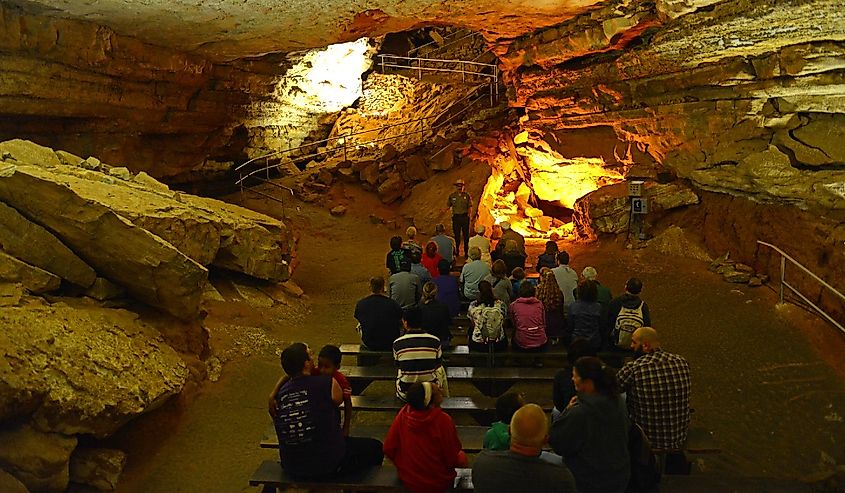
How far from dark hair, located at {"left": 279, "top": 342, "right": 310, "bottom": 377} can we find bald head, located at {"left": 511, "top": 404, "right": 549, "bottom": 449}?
1804 mm

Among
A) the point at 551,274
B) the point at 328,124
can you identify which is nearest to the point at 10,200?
the point at 551,274

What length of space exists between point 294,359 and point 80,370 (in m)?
2.52

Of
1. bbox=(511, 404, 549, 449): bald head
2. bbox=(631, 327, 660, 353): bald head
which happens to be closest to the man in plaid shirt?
bbox=(631, 327, 660, 353): bald head

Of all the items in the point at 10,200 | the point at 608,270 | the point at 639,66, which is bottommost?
the point at 608,270

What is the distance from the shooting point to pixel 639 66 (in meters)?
12.3

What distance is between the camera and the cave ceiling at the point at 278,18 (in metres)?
10.3

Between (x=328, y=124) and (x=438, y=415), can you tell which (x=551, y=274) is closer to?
(x=438, y=415)

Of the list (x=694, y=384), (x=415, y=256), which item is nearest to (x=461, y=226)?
(x=415, y=256)

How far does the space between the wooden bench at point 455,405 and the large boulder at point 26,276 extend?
141 inches

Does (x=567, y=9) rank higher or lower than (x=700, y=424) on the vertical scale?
higher

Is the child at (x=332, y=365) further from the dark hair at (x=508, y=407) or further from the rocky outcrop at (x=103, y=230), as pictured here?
the rocky outcrop at (x=103, y=230)

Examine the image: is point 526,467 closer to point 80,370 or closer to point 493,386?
point 493,386

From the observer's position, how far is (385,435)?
5875 millimetres

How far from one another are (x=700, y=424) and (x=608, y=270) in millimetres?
6011
